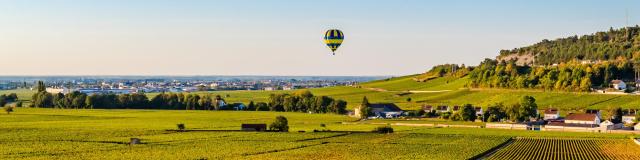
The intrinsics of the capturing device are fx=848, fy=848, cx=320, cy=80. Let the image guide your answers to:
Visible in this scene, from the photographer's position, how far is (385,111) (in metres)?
137

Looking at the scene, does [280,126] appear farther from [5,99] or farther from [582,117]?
[5,99]

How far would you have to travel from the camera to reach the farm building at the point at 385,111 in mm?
134375

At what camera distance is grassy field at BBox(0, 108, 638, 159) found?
64250 millimetres

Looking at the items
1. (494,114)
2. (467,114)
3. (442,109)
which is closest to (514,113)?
(494,114)

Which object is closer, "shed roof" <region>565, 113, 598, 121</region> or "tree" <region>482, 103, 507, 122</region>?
"shed roof" <region>565, 113, 598, 121</region>

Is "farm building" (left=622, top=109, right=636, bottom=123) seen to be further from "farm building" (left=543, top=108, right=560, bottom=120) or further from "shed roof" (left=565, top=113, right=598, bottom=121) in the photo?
"farm building" (left=543, top=108, right=560, bottom=120)

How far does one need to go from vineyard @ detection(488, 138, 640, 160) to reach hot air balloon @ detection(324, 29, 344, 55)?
1054 inches

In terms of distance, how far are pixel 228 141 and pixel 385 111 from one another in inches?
2488

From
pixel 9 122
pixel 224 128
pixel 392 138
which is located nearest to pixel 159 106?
pixel 9 122

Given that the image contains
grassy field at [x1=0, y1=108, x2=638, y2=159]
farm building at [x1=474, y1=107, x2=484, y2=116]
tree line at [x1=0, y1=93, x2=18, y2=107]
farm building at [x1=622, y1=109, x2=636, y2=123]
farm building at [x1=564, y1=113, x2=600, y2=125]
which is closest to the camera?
grassy field at [x1=0, y1=108, x2=638, y2=159]

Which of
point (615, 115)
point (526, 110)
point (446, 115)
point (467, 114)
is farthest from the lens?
point (446, 115)

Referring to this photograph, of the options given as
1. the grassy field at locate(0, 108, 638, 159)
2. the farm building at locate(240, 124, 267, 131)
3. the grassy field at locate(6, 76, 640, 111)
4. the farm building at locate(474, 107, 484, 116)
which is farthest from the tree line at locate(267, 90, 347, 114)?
the farm building at locate(240, 124, 267, 131)

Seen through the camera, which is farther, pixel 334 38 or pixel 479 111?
pixel 479 111

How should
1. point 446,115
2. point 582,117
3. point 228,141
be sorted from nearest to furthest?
1. point 228,141
2. point 582,117
3. point 446,115
